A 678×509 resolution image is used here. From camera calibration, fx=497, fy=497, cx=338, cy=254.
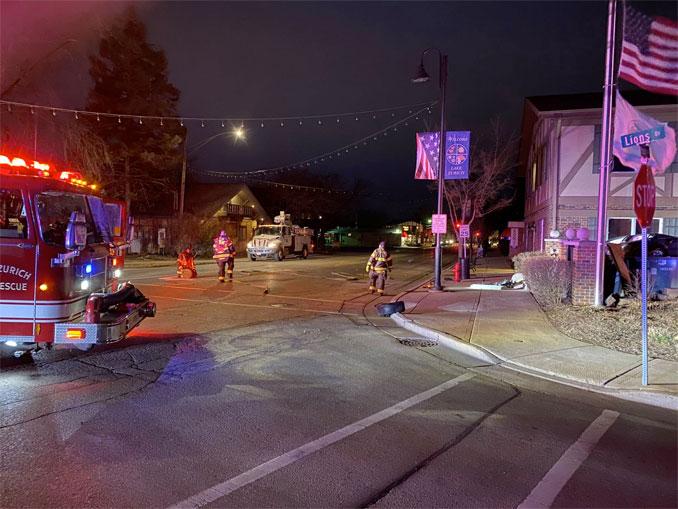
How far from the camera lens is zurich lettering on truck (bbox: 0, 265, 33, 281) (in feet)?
17.6

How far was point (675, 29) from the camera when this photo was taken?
9.69 m

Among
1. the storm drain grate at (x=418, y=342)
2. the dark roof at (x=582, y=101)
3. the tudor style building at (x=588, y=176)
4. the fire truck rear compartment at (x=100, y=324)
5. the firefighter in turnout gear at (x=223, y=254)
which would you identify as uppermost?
the dark roof at (x=582, y=101)

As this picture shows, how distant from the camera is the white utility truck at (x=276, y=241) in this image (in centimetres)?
3069

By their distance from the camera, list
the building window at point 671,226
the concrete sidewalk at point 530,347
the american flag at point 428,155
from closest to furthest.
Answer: the concrete sidewalk at point 530,347 → the american flag at point 428,155 → the building window at point 671,226

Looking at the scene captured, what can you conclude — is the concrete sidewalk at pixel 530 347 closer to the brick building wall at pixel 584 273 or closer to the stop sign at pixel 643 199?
the brick building wall at pixel 584 273

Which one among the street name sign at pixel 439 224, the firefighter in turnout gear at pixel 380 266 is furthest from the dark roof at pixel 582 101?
the firefighter in turnout gear at pixel 380 266

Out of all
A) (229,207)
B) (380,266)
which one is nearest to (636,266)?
(380,266)

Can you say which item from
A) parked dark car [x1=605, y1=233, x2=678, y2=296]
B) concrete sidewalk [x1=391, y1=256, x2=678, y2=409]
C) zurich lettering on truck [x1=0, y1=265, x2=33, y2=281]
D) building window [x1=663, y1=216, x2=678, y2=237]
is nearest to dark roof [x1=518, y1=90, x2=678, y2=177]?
building window [x1=663, y1=216, x2=678, y2=237]

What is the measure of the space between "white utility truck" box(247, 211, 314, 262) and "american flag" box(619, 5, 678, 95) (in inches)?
913

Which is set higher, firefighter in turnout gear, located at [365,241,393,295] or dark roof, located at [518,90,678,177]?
dark roof, located at [518,90,678,177]

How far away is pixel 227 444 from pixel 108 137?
31321mm

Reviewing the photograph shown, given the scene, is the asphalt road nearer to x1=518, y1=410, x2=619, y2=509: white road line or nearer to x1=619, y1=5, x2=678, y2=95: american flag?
x1=518, y1=410, x2=619, y2=509: white road line

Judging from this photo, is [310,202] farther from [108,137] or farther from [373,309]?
[373,309]

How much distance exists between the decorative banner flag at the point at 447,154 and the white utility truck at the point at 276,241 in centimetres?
1626
